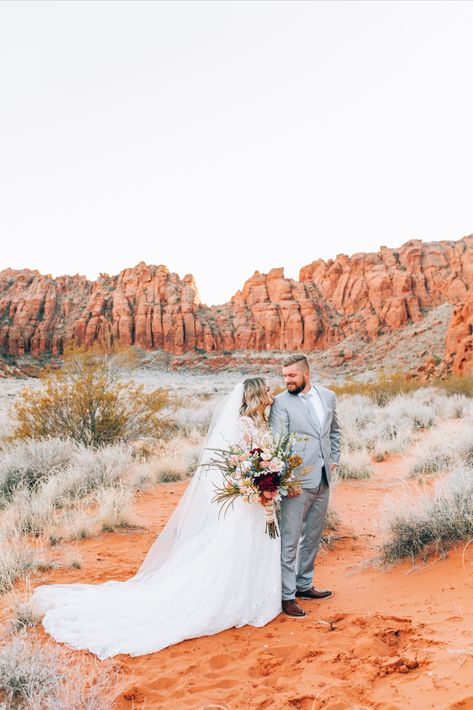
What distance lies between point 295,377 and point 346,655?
2.15 metres

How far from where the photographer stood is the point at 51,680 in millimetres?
3154

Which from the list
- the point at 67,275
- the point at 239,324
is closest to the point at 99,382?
the point at 239,324

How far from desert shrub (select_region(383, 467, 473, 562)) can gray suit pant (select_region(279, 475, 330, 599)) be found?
0.93 metres

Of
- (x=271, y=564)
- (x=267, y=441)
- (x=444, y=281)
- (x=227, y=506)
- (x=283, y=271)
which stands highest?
(x=283, y=271)

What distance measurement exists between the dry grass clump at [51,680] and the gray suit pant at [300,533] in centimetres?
160

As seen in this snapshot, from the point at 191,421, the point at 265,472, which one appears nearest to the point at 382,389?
the point at 191,421

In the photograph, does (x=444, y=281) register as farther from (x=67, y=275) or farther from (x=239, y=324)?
(x=67, y=275)

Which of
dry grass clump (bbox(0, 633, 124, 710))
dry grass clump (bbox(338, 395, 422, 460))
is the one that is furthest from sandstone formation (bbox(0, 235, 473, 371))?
dry grass clump (bbox(0, 633, 124, 710))

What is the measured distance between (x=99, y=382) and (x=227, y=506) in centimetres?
737

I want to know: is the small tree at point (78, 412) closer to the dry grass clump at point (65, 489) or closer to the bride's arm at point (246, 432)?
the dry grass clump at point (65, 489)

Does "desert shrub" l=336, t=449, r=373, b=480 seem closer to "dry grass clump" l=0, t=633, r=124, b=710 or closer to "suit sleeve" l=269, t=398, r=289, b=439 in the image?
"suit sleeve" l=269, t=398, r=289, b=439

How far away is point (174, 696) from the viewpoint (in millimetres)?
3287

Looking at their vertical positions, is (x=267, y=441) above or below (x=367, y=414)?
above

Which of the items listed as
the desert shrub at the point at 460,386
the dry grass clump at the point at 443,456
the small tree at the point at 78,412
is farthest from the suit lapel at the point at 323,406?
the desert shrub at the point at 460,386
